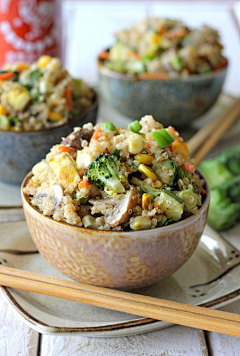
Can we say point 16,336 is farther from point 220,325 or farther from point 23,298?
point 220,325

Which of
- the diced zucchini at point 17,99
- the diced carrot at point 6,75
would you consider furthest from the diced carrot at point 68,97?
the diced carrot at point 6,75

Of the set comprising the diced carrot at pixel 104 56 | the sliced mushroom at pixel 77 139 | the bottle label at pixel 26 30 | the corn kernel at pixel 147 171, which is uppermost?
the corn kernel at pixel 147 171

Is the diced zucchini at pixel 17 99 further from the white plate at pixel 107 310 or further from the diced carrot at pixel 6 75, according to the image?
the white plate at pixel 107 310

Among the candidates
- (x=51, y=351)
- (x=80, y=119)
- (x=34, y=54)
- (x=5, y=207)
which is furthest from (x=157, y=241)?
(x=34, y=54)

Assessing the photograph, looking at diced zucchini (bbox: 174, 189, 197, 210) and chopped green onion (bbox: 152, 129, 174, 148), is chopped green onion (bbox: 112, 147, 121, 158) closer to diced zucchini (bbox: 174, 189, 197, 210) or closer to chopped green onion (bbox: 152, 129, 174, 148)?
chopped green onion (bbox: 152, 129, 174, 148)

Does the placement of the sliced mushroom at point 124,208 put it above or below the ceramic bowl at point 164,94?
above

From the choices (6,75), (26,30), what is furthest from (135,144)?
(26,30)

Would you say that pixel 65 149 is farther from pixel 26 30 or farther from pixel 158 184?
pixel 26 30
